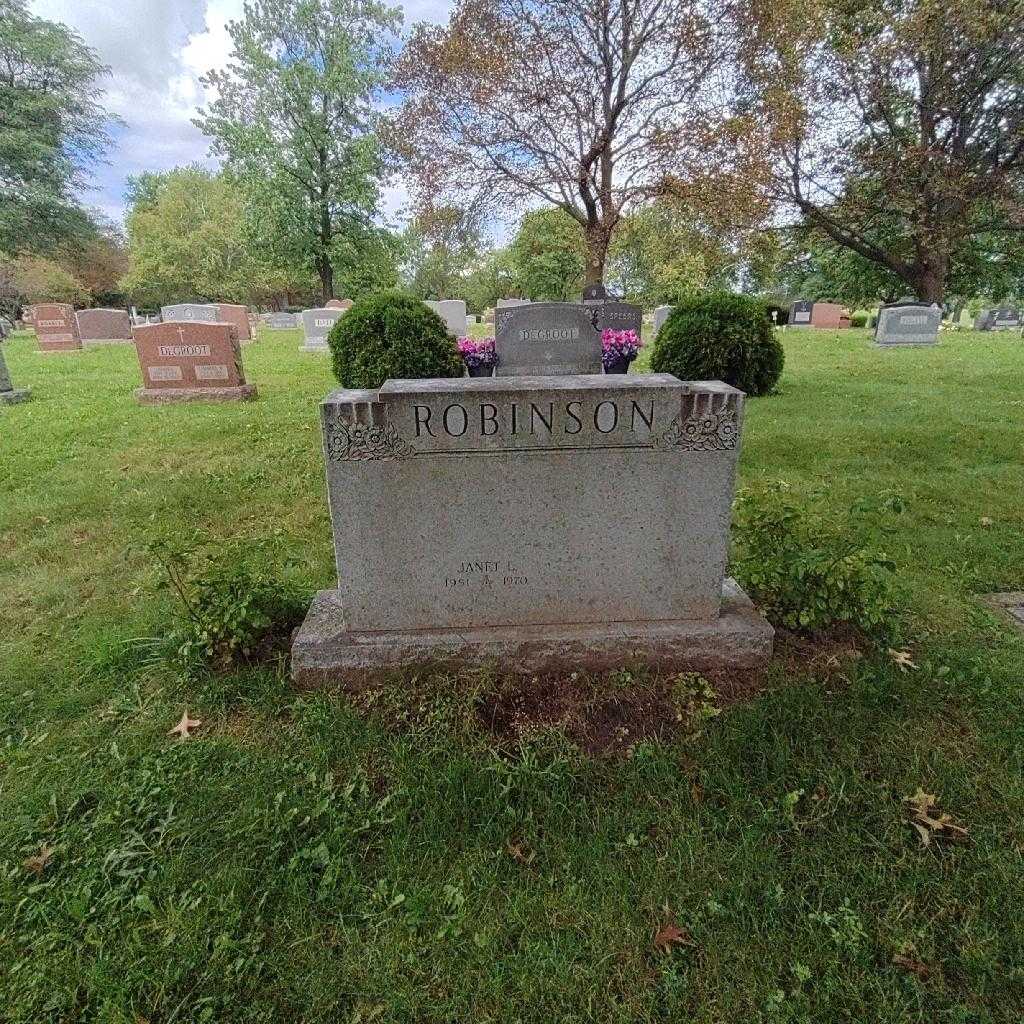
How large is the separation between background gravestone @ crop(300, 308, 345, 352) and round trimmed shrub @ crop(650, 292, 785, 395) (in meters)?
12.7

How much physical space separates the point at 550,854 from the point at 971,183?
624 inches

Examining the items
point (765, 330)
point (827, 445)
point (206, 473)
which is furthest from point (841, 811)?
point (765, 330)

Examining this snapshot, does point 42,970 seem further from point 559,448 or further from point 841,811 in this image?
point 841,811

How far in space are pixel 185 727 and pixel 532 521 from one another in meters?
1.66

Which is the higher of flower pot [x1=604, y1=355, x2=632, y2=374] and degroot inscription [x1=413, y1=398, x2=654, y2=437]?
degroot inscription [x1=413, y1=398, x2=654, y2=437]

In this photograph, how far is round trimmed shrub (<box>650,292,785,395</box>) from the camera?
28.7 feet

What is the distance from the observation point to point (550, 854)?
1915mm

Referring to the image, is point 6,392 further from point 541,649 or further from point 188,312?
point 188,312

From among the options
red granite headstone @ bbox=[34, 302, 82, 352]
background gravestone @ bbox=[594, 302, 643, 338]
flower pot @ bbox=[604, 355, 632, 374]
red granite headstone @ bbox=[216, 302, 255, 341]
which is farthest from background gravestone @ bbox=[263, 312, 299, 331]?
flower pot @ bbox=[604, 355, 632, 374]

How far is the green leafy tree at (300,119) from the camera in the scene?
2302 cm

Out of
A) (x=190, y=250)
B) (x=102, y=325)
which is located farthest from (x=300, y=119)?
(x=190, y=250)

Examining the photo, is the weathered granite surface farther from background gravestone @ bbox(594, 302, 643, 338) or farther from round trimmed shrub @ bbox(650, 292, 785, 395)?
background gravestone @ bbox(594, 302, 643, 338)

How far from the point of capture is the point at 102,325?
78.4 feet

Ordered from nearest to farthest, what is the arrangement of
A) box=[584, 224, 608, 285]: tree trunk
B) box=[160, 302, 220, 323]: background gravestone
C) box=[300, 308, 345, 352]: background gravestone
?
box=[584, 224, 608, 285]: tree trunk → box=[300, 308, 345, 352]: background gravestone → box=[160, 302, 220, 323]: background gravestone
